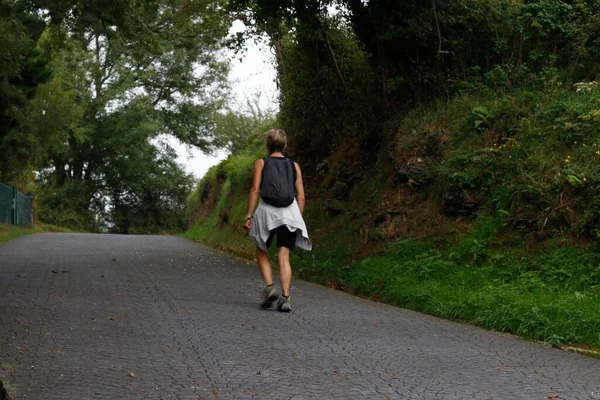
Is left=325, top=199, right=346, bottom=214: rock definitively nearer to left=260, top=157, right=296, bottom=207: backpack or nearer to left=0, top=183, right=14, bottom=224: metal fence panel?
left=260, top=157, right=296, bottom=207: backpack

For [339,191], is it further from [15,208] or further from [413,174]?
[15,208]

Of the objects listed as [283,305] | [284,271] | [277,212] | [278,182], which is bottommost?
[283,305]

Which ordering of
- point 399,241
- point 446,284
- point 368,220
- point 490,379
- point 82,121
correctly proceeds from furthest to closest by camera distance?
point 82,121 → point 368,220 → point 399,241 → point 446,284 → point 490,379

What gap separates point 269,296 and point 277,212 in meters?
1.00

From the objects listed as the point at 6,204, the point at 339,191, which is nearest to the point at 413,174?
the point at 339,191

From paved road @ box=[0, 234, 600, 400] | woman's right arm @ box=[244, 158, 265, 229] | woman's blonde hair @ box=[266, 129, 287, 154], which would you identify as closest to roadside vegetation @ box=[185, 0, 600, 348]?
paved road @ box=[0, 234, 600, 400]

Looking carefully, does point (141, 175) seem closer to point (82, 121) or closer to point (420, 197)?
point (82, 121)

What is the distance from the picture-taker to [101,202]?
58.5 meters

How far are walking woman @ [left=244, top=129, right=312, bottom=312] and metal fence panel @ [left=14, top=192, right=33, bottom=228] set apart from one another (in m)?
30.4

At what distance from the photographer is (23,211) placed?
40.6 metres

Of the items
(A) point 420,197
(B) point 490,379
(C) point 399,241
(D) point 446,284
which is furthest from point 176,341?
(A) point 420,197

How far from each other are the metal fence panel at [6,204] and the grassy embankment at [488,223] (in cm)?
2216

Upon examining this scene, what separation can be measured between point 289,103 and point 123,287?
9.46m

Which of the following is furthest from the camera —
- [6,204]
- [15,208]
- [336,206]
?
[15,208]
